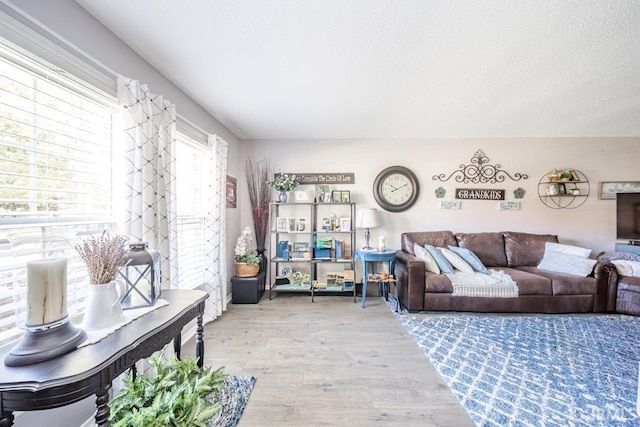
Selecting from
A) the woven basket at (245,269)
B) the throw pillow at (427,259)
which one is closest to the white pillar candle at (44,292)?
the woven basket at (245,269)

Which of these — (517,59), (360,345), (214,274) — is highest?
(517,59)

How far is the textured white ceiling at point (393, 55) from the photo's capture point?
1.36 metres

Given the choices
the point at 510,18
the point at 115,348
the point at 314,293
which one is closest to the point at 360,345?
the point at 314,293

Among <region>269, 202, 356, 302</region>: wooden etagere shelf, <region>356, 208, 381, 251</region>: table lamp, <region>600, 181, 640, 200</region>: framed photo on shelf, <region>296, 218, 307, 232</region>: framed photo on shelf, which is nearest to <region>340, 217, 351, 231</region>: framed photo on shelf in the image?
<region>269, 202, 356, 302</region>: wooden etagere shelf

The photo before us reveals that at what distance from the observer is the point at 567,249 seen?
10.8 feet

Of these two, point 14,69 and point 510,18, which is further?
point 510,18

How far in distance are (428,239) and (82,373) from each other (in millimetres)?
3655

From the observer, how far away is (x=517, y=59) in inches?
70.1

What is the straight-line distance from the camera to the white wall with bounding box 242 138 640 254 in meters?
3.73

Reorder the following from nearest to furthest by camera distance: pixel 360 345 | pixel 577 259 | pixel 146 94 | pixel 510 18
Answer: pixel 510 18, pixel 146 94, pixel 360 345, pixel 577 259

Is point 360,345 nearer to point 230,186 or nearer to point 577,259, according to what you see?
point 230,186

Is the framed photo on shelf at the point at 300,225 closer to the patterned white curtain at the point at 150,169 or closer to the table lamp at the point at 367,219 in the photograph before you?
the table lamp at the point at 367,219

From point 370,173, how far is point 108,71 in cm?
316

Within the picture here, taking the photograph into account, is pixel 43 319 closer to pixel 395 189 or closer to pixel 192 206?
pixel 192 206
